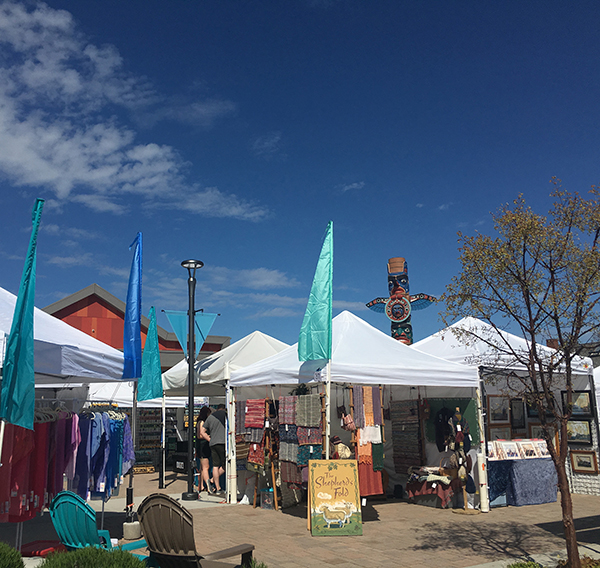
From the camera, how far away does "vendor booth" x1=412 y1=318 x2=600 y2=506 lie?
960cm

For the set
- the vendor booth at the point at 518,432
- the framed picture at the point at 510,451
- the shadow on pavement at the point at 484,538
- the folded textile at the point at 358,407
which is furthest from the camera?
the framed picture at the point at 510,451

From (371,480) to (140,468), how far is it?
10426 mm

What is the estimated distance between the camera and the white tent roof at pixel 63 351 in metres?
5.98

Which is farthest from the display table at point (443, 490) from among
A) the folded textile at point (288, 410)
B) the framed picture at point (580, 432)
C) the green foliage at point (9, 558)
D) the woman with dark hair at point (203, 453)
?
the green foliage at point (9, 558)

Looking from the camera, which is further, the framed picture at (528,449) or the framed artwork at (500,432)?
the framed artwork at (500,432)

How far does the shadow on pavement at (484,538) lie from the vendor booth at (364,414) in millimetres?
1284

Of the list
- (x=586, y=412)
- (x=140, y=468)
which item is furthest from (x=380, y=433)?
(x=140, y=468)

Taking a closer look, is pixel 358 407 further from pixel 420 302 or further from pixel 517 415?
pixel 420 302

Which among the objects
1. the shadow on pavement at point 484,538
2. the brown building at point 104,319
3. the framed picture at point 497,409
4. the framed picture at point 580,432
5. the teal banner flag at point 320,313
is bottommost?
the shadow on pavement at point 484,538

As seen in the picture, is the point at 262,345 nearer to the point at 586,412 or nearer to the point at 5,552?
the point at 586,412

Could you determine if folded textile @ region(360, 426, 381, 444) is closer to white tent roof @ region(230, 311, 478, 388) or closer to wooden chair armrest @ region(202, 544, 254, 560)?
white tent roof @ region(230, 311, 478, 388)

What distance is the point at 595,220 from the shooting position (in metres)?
5.57

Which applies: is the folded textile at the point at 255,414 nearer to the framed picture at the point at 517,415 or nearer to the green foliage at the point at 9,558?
the framed picture at the point at 517,415

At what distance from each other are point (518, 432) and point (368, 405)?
4643 millimetres
